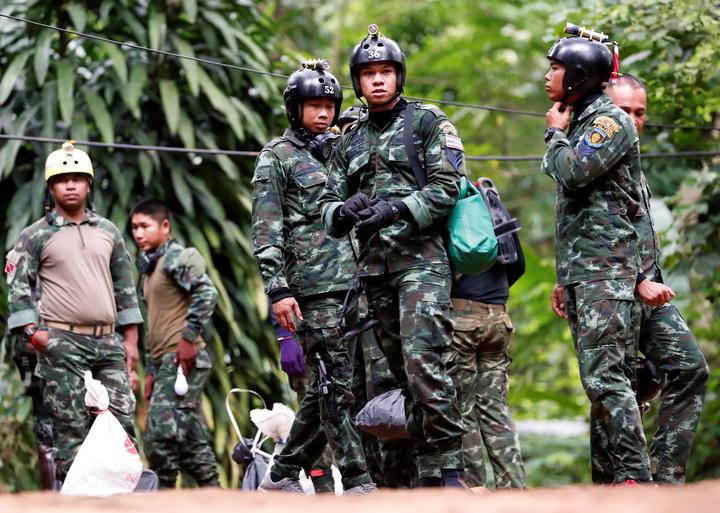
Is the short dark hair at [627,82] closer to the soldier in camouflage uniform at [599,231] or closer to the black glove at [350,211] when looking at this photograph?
the soldier in camouflage uniform at [599,231]

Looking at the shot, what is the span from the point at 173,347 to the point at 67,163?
1.64m

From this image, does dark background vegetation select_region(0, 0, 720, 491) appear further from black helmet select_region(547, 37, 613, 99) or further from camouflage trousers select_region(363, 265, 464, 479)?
camouflage trousers select_region(363, 265, 464, 479)

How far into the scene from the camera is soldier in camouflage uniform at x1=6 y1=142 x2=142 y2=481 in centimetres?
786

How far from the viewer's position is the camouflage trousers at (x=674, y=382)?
6508mm

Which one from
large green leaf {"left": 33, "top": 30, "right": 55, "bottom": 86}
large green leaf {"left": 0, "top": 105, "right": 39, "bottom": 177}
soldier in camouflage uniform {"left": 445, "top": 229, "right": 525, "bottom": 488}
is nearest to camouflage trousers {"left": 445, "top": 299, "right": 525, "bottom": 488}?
soldier in camouflage uniform {"left": 445, "top": 229, "right": 525, "bottom": 488}

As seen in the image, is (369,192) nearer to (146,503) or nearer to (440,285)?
(440,285)

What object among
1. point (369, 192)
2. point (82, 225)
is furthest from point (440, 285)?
point (82, 225)

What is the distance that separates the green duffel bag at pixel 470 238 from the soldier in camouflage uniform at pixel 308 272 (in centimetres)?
80

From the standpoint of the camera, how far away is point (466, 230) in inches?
239

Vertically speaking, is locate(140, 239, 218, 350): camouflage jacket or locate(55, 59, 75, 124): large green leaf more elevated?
locate(55, 59, 75, 124): large green leaf

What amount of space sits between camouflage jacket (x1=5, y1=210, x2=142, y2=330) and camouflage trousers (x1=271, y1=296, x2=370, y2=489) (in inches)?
78.2

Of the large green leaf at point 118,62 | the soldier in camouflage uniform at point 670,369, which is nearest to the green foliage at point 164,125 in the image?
the large green leaf at point 118,62

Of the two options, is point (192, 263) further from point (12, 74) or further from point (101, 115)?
point (12, 74)

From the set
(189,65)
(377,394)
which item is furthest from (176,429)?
(189,65)
